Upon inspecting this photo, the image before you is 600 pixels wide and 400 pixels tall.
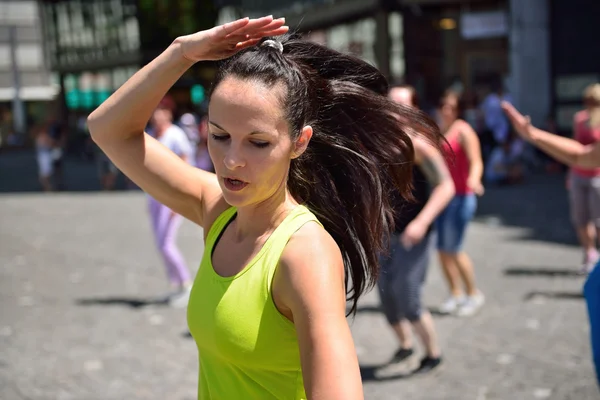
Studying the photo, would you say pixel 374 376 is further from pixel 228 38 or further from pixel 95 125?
pixel 228 38

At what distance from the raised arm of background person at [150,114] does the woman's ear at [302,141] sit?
0.81 feet

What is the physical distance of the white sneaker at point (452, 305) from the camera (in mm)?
7113

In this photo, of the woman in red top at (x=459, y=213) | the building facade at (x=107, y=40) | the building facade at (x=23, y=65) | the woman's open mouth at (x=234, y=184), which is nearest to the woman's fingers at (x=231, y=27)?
the woman's open mouth at (x=234, y=184)

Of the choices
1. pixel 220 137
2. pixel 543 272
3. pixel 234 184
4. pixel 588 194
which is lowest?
pixel 543 272

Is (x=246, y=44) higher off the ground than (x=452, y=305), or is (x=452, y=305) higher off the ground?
(x=246, y=44)

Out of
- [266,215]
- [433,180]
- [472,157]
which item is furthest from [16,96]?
[266,215]

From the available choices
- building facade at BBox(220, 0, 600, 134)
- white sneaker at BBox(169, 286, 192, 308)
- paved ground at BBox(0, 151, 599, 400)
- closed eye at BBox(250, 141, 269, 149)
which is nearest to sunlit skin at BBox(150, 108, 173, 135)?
white sneaker at BBox(169, 286, 192, 308)

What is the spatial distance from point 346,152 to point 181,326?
4.95 m

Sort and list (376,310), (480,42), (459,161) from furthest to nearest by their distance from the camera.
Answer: (480,42), (376,310), (459,161)

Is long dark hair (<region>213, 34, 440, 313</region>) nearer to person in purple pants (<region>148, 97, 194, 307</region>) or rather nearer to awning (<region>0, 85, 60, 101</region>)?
person in purple pants (<region>148, 97, 194, 307</region>)

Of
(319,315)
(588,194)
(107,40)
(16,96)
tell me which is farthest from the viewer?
(16,96)

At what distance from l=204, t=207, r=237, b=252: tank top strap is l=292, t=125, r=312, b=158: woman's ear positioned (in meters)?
0.31

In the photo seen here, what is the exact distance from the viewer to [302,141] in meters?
2.09

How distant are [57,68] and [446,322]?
123 feet
